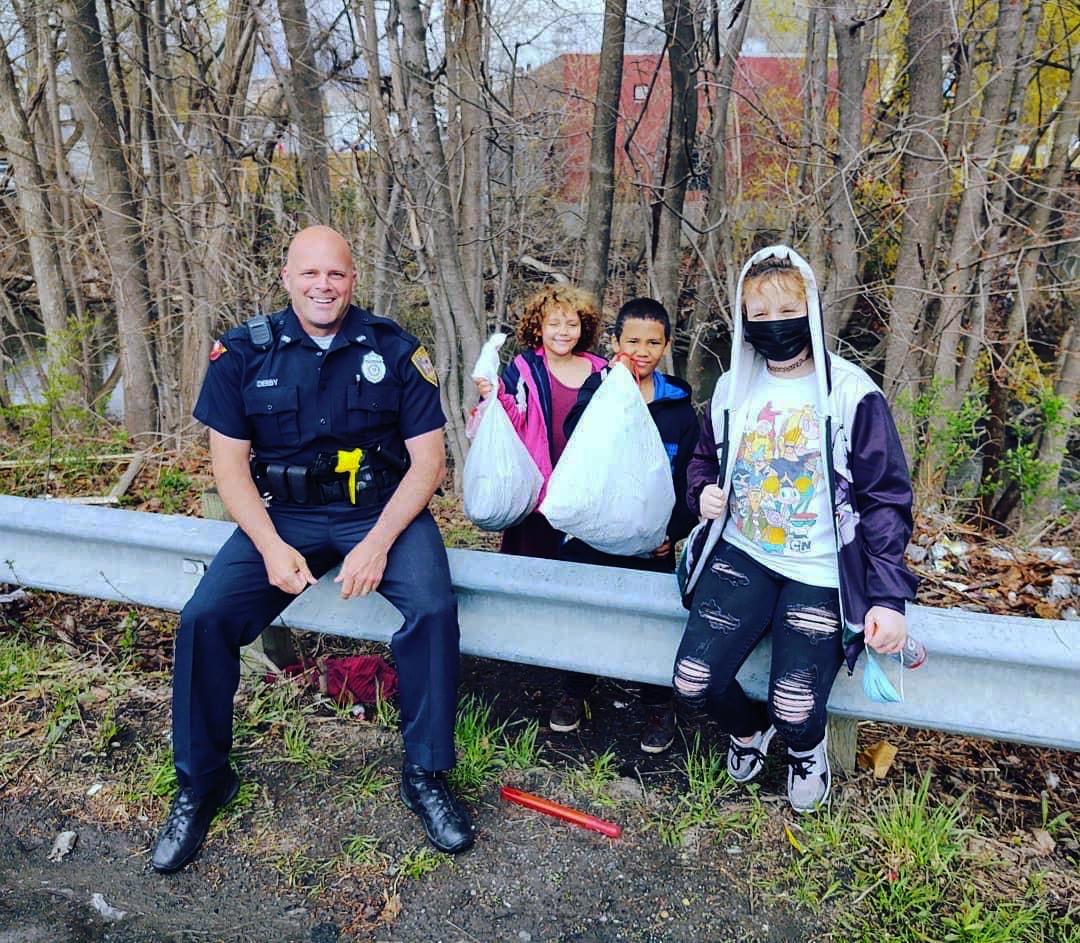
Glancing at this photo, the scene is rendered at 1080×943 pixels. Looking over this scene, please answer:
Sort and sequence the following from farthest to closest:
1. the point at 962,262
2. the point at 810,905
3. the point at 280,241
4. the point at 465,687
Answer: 1. the point at 280,241
2. the point at 962,262
3. the point at 465,687
4. the point at 810,905

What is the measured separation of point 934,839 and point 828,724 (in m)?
0.38

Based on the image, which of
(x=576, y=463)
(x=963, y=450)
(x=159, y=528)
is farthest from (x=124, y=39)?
(x=963, y=450)

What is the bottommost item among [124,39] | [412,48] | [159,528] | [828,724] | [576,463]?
A: [828,724]

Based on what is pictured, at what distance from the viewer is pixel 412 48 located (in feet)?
14.8

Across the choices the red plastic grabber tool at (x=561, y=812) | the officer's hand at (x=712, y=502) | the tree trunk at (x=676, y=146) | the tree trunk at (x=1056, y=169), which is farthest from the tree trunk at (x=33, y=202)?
the tree trunk at (x=1056, y=169)

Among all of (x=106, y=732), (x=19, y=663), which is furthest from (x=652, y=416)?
(x=19, y=663)

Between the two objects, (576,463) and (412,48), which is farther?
(412,48)

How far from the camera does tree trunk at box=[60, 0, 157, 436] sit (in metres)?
6.00

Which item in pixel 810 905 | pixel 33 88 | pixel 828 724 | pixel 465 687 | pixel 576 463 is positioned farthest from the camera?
pixel 33 88

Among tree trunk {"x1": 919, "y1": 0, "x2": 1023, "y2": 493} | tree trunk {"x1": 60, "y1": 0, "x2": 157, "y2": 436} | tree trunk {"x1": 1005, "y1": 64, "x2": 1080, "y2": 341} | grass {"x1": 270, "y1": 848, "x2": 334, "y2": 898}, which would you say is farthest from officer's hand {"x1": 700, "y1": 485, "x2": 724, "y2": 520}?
tree trunk {"x1": 60, "y1": 0, "x2": 157, "y2": 436}

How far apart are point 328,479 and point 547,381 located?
84 centimetres

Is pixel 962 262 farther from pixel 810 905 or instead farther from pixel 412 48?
pixel 810 905

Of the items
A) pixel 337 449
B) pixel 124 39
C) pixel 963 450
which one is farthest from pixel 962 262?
pixel 124 39

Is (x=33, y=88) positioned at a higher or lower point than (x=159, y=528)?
higher
